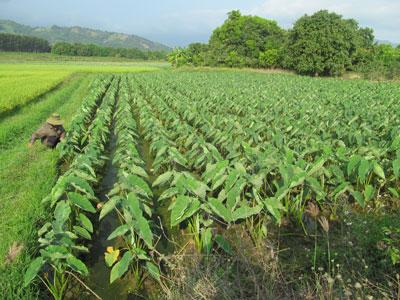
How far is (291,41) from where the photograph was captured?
A: 137ft

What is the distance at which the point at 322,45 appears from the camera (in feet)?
125

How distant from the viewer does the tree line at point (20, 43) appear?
111m

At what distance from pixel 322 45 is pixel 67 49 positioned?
8960 centimetres

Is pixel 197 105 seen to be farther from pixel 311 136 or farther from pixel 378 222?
pixel 378 222

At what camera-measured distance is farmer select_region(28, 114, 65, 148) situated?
7797 millimetres

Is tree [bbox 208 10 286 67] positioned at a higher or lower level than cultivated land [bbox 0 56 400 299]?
higher

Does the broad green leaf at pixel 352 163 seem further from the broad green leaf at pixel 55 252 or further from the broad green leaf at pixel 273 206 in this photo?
the broad green leaf at pixel 55 252

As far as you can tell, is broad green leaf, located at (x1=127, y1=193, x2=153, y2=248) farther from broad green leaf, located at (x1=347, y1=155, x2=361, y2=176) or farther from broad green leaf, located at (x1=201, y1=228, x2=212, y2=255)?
broad green leaf, located at (x1=347, y1=155, x2=361, y2=176)

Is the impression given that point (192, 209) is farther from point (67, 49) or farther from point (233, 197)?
point (67, 49)

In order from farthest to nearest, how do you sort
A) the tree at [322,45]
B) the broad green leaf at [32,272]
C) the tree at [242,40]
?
the tree at [242,40]
the tree at [322,45]
the broad green leaf at [32,272]

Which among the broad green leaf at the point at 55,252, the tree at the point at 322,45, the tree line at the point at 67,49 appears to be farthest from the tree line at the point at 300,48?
the tree line at the point at 67,49

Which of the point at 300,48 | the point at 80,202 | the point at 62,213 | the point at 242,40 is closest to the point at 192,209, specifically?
the point at 80,202

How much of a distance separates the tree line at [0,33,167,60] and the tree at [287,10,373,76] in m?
82.3

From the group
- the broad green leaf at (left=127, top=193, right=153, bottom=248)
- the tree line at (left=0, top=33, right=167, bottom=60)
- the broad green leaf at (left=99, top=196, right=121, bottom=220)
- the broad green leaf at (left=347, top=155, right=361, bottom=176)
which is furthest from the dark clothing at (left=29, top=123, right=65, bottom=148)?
the tree line at (left=0, top=33, right=167, bottom=60)
